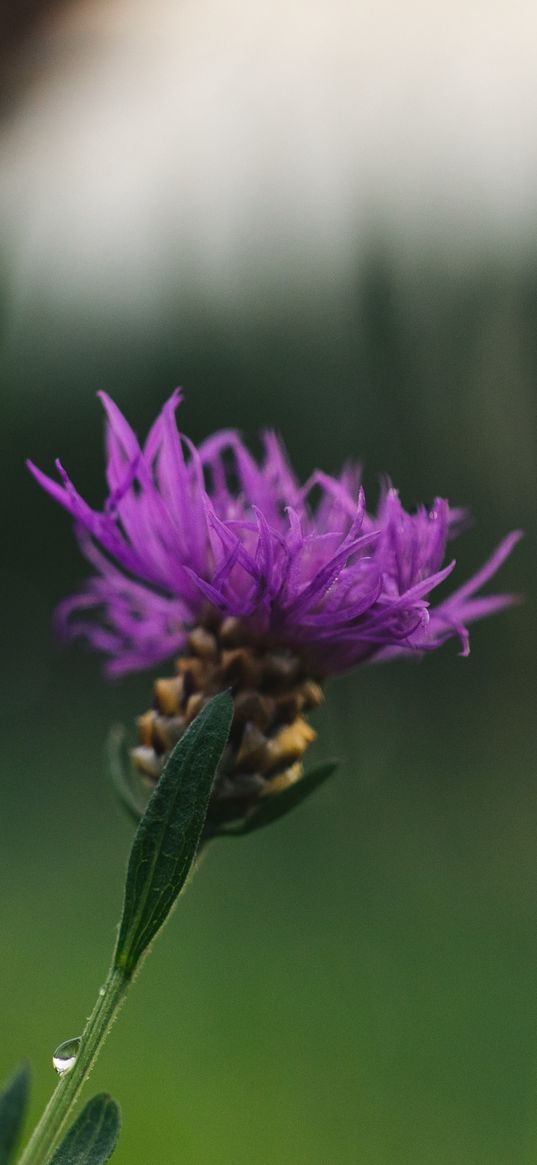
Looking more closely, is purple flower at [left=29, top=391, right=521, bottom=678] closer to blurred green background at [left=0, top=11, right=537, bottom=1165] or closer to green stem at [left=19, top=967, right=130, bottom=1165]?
green stem at [left=19, top=967, right=130, bottom=1165]

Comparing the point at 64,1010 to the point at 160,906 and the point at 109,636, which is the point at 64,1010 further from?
the point at 160,906

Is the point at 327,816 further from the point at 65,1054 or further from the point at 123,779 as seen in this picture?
the point at 65,1054

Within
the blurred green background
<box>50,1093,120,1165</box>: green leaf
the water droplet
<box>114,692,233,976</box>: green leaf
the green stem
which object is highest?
<box>114,692,233,976</box>: green leaf

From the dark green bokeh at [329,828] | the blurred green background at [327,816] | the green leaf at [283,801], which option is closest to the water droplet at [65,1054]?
the green leaf at [283,801]

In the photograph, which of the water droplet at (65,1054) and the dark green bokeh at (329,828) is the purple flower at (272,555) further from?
the dark green bokeh at (329,828)

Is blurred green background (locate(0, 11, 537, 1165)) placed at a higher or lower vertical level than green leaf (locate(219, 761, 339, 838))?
lower

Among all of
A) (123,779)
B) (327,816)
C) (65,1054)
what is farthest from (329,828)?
(65,1054)

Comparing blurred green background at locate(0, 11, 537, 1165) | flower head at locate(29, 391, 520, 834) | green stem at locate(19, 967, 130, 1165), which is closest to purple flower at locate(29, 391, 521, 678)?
flower head at locate(29, 391, 520, 834)
